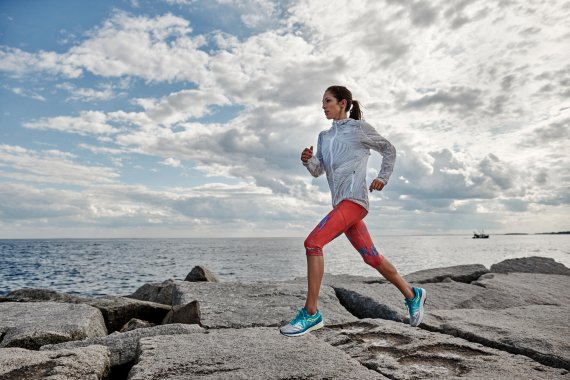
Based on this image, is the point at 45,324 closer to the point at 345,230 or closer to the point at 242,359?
the point at 242,359

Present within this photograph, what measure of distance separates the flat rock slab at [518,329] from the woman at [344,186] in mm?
432

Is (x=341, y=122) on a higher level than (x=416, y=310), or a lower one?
higher

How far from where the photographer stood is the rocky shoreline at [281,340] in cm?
296

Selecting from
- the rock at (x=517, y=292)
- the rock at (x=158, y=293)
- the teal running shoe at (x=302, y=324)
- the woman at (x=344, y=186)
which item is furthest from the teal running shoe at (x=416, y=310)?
the rock at (x=158, y=293)

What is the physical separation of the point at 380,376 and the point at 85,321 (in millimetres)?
3715

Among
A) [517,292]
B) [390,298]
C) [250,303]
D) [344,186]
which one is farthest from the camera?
[517,292]

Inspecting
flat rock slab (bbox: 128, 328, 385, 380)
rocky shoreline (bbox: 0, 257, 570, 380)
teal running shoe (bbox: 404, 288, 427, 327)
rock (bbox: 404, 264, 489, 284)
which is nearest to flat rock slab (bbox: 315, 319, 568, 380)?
rocky shoreline (bbox: 0, 257, 570, 380)

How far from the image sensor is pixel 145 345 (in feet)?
11.3

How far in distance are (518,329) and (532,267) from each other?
23.3ft

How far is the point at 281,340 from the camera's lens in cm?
368

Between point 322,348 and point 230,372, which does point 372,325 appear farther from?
point 230,372

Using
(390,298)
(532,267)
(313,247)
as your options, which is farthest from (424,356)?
(532,267)

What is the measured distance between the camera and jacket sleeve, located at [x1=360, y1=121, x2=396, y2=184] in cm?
420

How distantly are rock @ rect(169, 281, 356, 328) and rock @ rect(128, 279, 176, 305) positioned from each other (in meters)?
2.56
